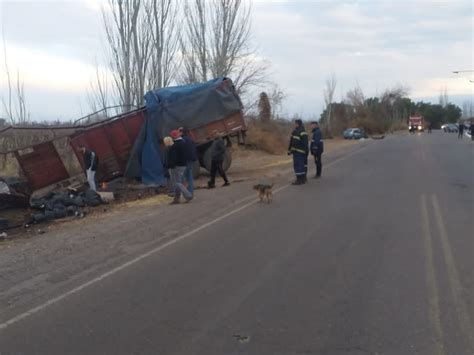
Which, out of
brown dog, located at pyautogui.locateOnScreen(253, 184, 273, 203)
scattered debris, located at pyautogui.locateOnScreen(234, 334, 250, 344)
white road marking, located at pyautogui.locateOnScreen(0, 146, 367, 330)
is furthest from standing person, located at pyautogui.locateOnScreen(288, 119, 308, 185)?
scattered debris, located at pyautogui.locateOnScreen(234, 334, 250, 344)

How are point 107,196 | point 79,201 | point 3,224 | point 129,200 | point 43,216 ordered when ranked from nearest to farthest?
point 3,224
point 43,216
point 79,201
point 107,196
point 129,200

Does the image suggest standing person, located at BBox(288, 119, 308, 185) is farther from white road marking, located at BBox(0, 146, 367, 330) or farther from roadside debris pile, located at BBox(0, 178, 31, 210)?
roadside debris pile, located at BBox(0, 178, 31, 210)

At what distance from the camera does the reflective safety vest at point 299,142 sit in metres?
17.8

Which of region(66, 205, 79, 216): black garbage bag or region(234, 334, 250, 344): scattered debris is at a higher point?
region(234, 334, 250, 344): scattered debris

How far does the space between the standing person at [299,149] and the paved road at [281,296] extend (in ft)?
21.3

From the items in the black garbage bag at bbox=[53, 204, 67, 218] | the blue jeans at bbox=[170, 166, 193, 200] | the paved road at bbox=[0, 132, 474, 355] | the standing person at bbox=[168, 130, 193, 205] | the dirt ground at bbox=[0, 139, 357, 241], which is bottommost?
the dirt ground at bbox=[0, 139, 357, 241]

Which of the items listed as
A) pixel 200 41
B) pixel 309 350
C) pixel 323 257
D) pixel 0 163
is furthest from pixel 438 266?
pixel 200 41

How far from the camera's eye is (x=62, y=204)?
1524cm

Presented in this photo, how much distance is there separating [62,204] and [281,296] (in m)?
10.2

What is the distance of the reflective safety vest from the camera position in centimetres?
1778

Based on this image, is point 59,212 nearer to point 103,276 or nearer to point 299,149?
point 299,149

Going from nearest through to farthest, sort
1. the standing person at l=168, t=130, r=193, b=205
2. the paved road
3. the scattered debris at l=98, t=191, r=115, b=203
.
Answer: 1. the paved road
2. the standing person at l=168, t=130, r=193, b=205
3. the scattered debris at l=98, t=191, r=115, b=203

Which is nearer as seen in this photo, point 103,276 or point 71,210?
point 103,276

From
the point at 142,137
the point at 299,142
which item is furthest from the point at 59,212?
the point at 299,142
